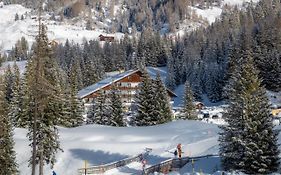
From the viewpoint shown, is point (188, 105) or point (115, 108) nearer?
point (115, 108)

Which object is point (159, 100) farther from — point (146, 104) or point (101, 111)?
point (101, 111)

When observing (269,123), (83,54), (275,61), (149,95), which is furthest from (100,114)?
(83,54)

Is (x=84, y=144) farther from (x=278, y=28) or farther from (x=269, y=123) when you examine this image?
(x=278, y=28)

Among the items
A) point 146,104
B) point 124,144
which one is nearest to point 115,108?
point 146,104

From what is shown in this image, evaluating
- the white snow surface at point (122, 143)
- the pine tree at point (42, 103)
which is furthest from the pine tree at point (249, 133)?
the pine tree at point (42, 103)

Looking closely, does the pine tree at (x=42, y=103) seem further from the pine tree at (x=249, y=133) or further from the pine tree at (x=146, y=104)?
the pine tree at (x=146, y=104)

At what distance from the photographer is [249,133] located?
2986 centimetres

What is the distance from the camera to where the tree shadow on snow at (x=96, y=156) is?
42219mm

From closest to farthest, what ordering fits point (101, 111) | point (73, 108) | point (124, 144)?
point (124, 144) → point (101, 111) → point (73, 108)

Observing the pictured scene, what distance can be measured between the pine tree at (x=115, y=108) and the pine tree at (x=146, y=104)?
348 centimetres

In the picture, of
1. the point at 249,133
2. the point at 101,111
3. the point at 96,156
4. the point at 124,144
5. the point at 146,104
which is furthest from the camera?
the point at 101,111

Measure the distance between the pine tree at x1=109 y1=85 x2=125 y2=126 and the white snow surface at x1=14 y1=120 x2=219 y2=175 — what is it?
24.2ft

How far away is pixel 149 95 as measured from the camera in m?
58.6

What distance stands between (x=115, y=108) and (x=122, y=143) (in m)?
16.1
